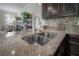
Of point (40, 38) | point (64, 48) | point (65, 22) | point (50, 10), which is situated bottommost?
point (64, 48)

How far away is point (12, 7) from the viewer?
4.66 ft

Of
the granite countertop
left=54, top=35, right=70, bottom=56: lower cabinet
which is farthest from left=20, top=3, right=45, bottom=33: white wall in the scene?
left=54, top=35, right=70, bottom=56: lower cabinet

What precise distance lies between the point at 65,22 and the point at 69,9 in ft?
0.58

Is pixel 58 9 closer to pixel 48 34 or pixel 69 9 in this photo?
pixel 69 9

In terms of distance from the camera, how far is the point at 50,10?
4.84 feet

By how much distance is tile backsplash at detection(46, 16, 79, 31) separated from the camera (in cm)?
141

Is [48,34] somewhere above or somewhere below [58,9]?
below

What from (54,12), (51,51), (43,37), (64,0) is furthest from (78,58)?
(64,0)

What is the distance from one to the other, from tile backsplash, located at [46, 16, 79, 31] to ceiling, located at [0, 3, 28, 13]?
398mm

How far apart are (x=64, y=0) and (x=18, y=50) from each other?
0.87 metres

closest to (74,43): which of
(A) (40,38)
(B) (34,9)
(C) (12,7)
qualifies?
(A) (40,38)

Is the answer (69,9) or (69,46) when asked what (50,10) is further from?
(69,46)

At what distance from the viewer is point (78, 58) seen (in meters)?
1.44

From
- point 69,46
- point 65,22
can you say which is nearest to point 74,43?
point 69,46
